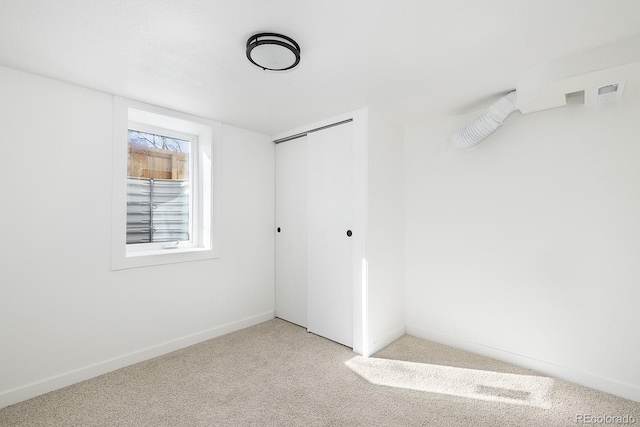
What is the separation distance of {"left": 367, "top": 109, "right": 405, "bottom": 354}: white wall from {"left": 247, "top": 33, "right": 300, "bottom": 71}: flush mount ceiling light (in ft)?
3.77

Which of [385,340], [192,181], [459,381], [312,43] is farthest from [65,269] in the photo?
[459,381]

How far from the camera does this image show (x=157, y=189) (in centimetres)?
301

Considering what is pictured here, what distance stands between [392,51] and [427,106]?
1.04 metres

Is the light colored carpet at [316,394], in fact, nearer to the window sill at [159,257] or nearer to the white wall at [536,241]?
the white wall at [536,241]

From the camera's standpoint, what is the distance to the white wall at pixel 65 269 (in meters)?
2.01

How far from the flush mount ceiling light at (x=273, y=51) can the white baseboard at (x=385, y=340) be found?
2419 millimetres

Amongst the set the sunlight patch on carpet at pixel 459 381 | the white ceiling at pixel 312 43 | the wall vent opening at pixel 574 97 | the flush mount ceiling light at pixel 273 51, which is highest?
the white ceiling at pixel 312 43

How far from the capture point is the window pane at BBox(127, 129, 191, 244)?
286 cm

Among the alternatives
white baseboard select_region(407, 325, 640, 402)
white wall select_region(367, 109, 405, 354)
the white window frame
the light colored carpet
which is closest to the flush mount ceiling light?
white wall select_region(367, 109, 405, 354)

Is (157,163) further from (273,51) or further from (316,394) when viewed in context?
(316,394)

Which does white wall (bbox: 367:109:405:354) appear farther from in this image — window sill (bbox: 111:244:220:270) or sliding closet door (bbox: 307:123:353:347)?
window sill (bbox: 111:244:220:270)

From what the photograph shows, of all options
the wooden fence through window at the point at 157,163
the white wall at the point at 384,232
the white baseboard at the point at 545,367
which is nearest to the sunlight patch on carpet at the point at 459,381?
the white baseboard at the point at 545,367

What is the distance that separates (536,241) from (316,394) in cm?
213

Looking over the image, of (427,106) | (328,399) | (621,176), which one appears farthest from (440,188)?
(328,399)
